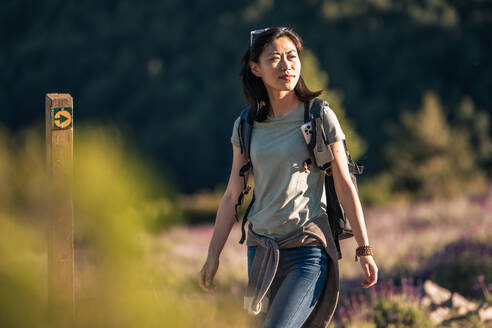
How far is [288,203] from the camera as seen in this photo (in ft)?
10.2

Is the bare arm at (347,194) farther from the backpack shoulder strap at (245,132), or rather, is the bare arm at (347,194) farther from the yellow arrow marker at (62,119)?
the yellow arrow marker at (62,119)

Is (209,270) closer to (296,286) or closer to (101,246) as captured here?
(296,286)

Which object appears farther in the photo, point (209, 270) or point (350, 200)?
point (209, 270)

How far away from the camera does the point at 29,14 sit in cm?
9281

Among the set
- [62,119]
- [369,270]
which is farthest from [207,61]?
[369,270]

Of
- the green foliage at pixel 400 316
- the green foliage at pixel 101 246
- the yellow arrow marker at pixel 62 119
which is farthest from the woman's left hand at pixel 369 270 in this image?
the green foliage at pixel 400 316

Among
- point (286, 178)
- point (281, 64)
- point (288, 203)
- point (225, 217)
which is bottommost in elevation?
point (225, 217)

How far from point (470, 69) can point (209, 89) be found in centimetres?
2593

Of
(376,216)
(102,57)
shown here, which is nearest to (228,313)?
(376,216)

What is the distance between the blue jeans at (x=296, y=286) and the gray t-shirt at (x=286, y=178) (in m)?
0.13

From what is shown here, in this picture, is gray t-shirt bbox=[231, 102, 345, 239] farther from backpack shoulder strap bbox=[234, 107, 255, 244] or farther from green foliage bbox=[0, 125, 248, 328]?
green foliage bbox=[0, 125, 248, 328]

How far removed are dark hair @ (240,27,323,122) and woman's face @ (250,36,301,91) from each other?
0.03 m

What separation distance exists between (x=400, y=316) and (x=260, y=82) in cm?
296

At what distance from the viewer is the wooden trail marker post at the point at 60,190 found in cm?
419
